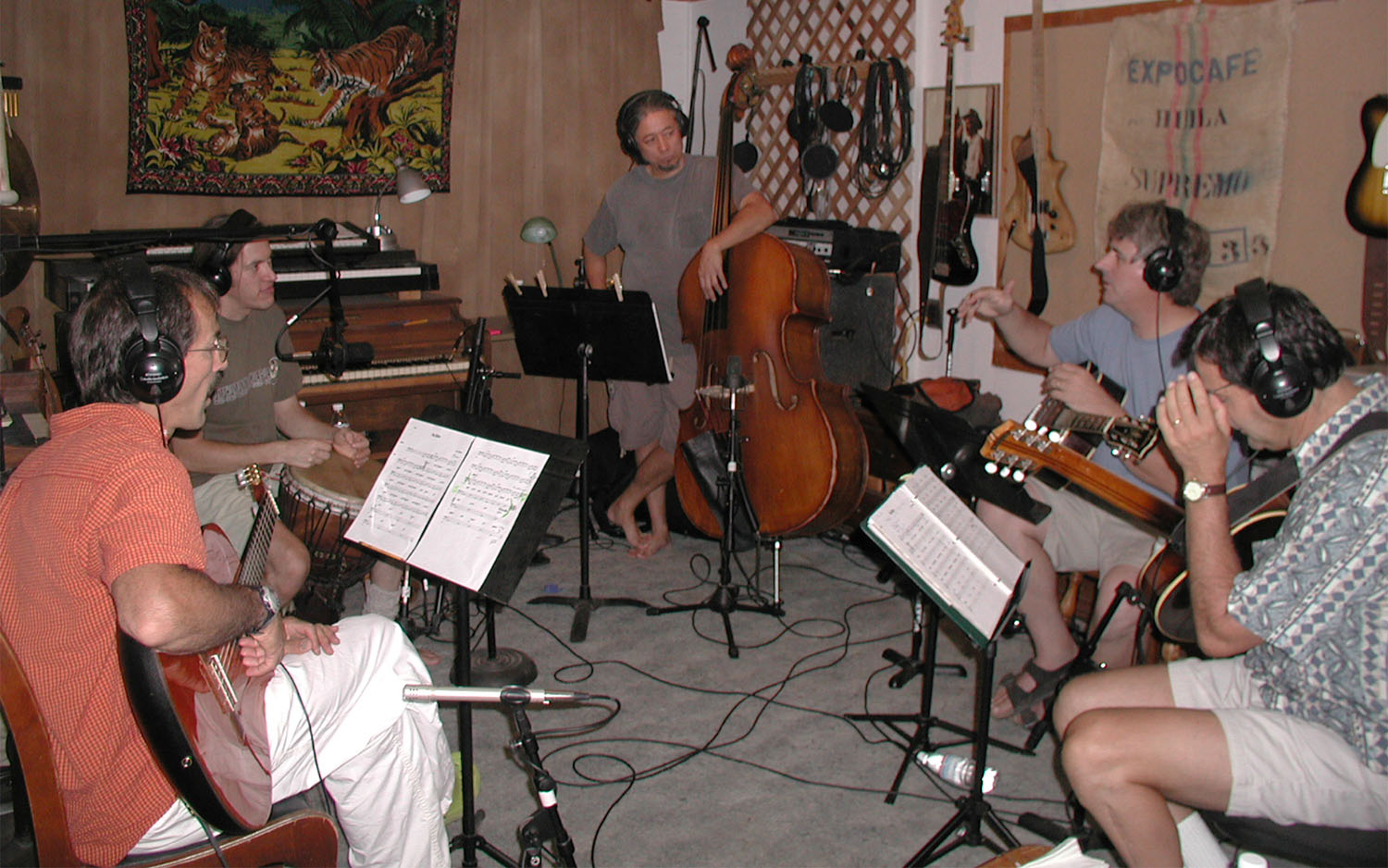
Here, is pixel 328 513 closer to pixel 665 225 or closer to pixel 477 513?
pixel 477 513

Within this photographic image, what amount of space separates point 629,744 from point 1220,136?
2.94 m

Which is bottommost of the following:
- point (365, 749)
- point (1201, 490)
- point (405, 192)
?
point (365, 749)

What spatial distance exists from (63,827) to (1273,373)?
220cm

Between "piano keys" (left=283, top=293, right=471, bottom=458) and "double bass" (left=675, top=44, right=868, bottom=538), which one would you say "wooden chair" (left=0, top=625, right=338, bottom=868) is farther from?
"piano keys" (left=283, top=293, right=471, bottom=458)

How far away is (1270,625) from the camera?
1.90 m

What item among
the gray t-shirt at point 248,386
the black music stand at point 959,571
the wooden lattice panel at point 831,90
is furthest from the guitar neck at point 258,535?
the wooden lattice panel at point 831,90

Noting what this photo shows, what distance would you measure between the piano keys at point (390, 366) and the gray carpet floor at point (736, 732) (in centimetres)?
94

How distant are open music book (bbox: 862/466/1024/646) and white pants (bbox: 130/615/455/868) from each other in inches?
41.0

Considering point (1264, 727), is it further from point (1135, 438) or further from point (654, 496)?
point (654, 496)

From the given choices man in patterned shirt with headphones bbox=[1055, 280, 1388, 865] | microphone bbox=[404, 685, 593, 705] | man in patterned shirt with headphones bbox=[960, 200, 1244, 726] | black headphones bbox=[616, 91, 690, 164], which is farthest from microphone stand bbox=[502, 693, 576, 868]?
black headphones bbox=[616, 91, 690, 164]

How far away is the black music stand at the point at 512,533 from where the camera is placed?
7.23 feet

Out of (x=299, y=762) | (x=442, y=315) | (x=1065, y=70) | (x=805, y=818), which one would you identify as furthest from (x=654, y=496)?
(x=299, y=762)

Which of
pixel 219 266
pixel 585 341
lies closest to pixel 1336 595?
pixel 585 341

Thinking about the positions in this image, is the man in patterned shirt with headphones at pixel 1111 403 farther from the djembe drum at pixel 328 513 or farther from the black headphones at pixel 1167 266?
the djembe drum at pixel 328 513
